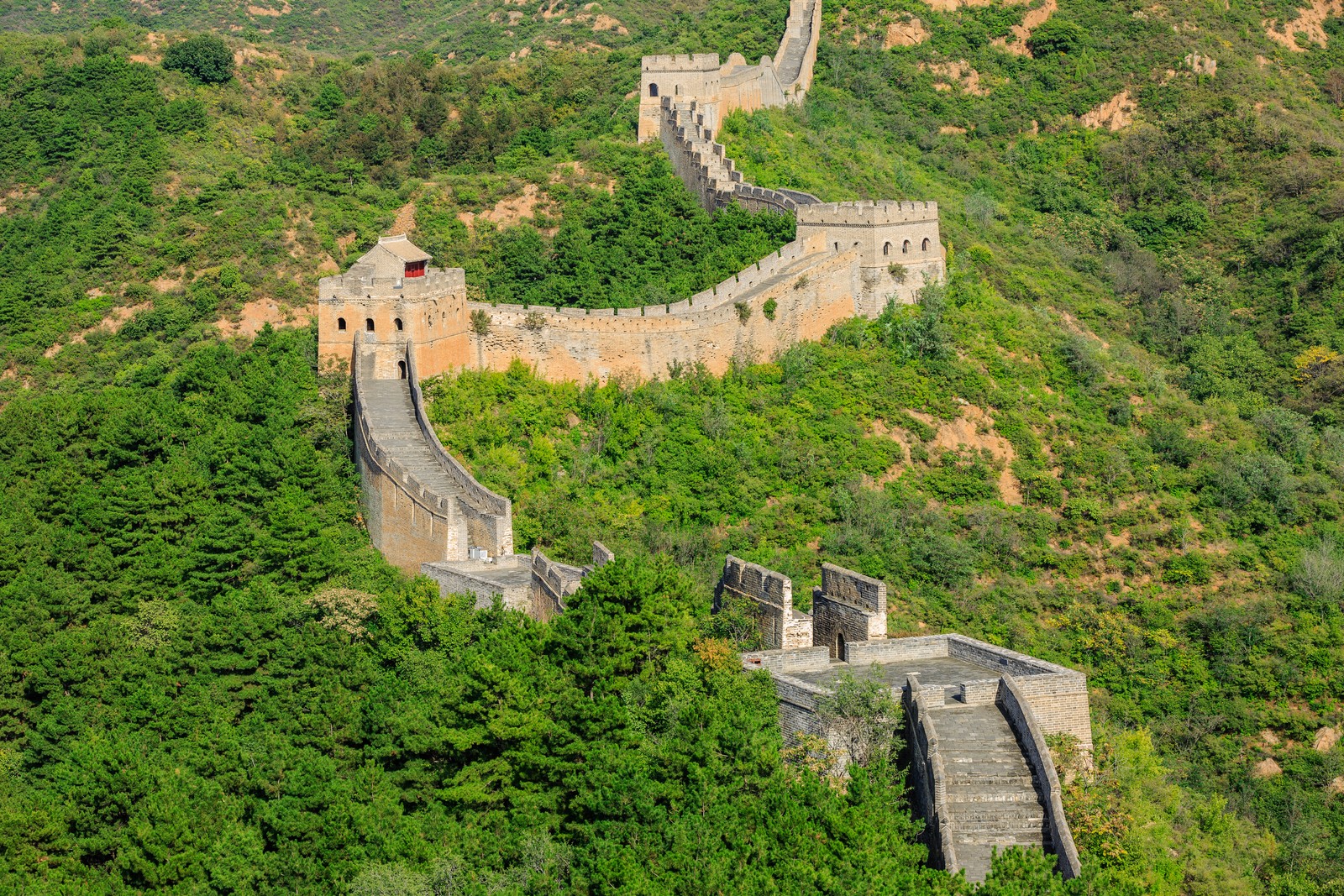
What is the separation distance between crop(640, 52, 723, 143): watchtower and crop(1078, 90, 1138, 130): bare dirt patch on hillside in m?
19.4

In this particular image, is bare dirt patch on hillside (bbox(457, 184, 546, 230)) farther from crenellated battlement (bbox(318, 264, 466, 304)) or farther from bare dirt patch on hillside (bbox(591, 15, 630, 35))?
bare dirt patch on hillside (bbox(591, 15, 630, 35))

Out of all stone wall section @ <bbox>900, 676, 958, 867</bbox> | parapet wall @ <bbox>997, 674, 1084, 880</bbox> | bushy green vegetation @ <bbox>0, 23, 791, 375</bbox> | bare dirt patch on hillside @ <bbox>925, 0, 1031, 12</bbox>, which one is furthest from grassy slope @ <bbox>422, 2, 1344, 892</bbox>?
bare dirt patch on hillside @ <bbox>925, 0, 1031, 12</bbox>

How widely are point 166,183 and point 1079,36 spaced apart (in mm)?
35930

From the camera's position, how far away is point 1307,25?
84625mm

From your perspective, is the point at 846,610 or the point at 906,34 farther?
the point at 906,34

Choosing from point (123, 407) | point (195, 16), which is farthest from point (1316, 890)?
point (195, 16)

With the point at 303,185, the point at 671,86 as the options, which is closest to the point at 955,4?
the point at 671,86

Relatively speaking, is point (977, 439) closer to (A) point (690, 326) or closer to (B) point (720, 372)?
(B) point (720, 372)

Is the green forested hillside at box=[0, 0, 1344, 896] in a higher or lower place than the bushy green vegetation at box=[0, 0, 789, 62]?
lower

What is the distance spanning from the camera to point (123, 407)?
48.1 meters

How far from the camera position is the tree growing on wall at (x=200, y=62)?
7619cm

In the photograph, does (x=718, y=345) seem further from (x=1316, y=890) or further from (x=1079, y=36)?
(x=1079, y=36)

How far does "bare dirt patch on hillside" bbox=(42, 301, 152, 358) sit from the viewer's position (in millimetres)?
60031

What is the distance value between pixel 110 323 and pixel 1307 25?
169 feet
